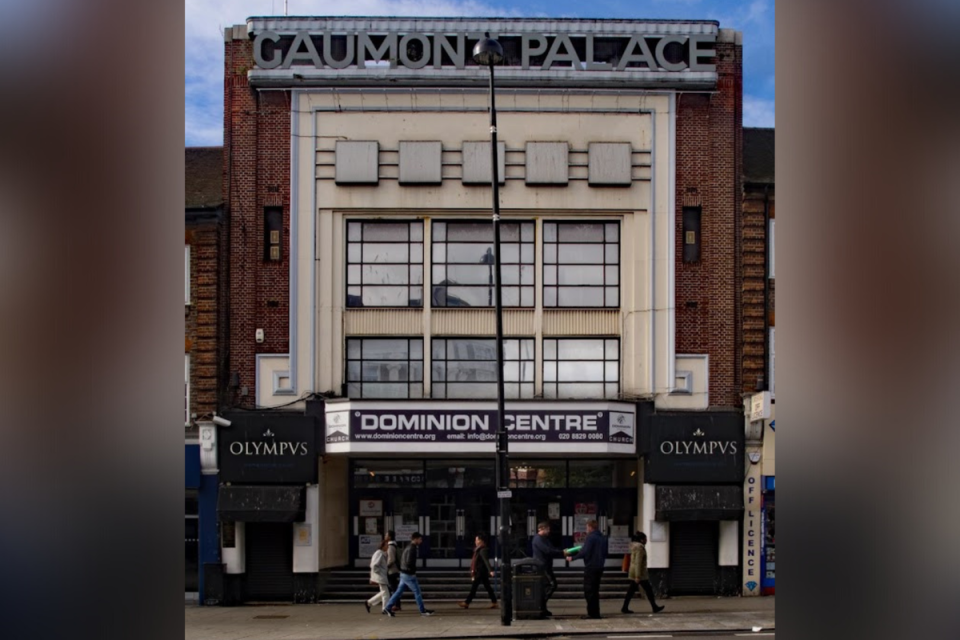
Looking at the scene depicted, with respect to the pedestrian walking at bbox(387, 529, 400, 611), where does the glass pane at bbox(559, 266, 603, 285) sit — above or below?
above

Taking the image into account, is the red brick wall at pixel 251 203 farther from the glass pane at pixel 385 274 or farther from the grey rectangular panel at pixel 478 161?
the grey rectangular panel at pixel 478 161

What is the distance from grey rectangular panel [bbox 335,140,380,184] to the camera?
72.0 feet

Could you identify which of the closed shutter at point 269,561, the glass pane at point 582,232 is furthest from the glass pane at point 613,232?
the closed shutter at point 269,561

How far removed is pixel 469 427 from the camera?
69.6ft

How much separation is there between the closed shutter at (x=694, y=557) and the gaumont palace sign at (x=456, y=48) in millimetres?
10200

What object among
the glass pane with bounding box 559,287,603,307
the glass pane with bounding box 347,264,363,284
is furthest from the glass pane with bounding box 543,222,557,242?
the glass pane with bounding box 347,264,363,284

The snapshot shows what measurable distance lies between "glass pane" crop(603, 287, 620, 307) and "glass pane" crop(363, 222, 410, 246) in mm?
4761

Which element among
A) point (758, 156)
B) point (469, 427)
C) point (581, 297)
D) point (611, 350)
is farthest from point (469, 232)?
point (758, 156)

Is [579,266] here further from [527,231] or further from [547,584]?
[547,584]

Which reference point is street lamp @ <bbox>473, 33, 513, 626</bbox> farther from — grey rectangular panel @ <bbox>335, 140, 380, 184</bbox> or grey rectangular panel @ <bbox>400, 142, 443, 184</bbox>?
grey rectangular panel @ <bbox>335, 140, 380, 184</bbox>

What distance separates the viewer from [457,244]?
22266mm

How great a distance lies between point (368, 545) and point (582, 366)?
6.60m
